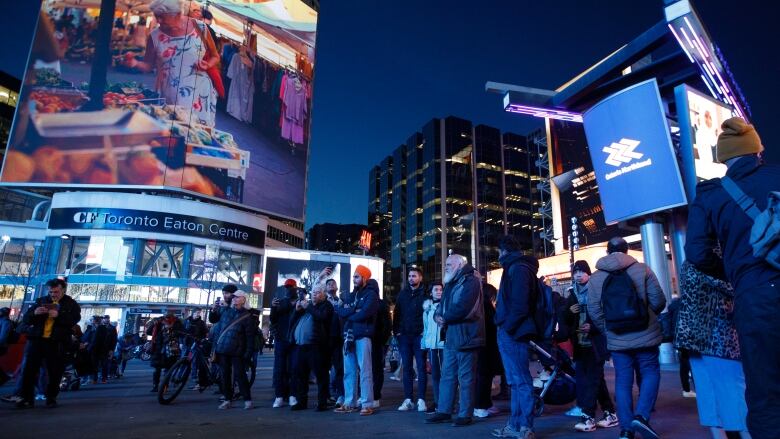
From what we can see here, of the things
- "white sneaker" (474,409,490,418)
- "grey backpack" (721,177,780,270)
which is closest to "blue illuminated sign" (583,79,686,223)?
"white sneaker" (474,409,490,418)

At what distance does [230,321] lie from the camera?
25.1 feet

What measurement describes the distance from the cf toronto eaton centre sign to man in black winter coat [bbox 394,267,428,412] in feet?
141

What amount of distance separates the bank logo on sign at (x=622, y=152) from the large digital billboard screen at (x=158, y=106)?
36.1 m

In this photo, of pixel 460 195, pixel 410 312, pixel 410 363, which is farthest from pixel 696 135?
pixel 460 195

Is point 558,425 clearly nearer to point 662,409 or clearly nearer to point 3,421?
point 662,409

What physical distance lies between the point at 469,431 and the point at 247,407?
3650mm

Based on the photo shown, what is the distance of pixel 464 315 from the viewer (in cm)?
539

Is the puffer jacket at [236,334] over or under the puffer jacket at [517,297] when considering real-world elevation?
under

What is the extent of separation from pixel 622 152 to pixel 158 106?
135 feet

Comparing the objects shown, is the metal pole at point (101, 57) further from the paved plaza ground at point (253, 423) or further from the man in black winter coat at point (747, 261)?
the man in black winter coat at point (747, 261)

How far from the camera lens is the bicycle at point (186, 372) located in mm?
7590

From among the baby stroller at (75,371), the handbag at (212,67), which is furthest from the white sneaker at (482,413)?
the handbag at (212,67)

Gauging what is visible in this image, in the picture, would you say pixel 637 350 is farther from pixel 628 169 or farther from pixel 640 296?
pixel 628 169

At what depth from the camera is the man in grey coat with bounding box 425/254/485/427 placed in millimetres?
5359
